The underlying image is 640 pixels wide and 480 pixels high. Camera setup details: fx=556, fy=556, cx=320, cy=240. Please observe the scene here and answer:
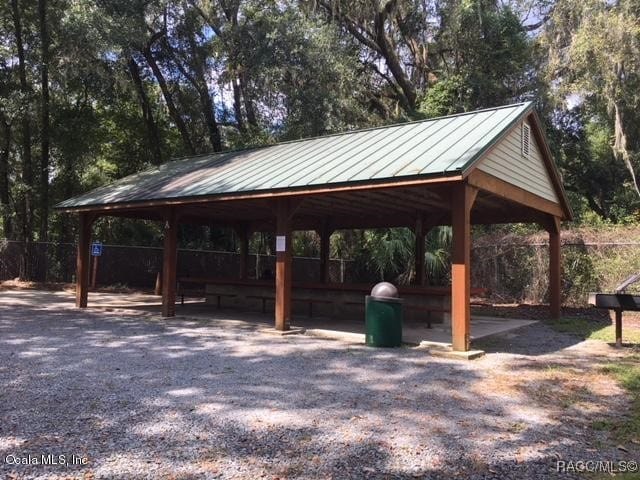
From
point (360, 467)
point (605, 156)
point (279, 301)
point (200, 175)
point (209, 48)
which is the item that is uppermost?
point (209, 48)

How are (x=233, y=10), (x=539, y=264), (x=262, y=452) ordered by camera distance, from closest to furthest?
(x=262, y=452), (x=539, y=264), (x=233, y=10)

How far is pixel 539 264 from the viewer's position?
54.2 ft

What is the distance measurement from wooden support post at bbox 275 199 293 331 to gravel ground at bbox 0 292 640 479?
136 centimetres

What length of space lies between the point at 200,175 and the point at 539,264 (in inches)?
401

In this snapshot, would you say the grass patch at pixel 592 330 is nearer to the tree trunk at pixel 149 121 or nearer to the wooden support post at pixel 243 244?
the wooden support post at pixel 243 244

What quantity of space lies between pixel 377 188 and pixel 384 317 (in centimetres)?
206

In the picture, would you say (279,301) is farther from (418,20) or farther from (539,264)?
(418,20)

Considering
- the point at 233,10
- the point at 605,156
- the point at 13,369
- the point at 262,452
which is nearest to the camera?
the point at 262,452

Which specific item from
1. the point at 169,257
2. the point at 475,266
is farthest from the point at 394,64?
the point at 169,257

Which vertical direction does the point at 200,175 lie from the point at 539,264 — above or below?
above

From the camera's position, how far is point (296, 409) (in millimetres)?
5176

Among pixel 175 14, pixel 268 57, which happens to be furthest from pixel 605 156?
pixel 175 14

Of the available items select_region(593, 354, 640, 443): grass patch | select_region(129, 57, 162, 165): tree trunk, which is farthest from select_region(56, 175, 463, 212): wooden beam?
select_region(129, 57, 162, 165): tree trunk

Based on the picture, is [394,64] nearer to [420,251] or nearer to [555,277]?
[420,251]
